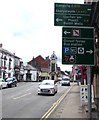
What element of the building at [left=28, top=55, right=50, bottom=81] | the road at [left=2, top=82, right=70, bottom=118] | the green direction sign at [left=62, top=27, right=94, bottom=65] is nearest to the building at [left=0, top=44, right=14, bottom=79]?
the building at [left=28, top=55, right=50, bottom=81]

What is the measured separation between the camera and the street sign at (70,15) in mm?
12297

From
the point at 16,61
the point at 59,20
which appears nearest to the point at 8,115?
the point at 59,20

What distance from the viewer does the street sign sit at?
12.3 meters

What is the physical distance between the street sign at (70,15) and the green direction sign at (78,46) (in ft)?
2.67

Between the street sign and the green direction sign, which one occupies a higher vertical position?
the street sign

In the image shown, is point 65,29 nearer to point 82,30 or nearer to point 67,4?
point 82,30

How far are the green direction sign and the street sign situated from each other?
2.67 feet

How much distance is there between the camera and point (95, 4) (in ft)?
41.0

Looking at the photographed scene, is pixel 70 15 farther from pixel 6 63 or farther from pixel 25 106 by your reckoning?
pixel 6 63

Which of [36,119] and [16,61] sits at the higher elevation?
[16,61]

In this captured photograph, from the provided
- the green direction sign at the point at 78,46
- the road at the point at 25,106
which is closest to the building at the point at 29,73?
the road at the point at 25,106

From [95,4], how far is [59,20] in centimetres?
143

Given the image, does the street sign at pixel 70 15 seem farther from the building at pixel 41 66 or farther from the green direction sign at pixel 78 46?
the building at pixel 41 66

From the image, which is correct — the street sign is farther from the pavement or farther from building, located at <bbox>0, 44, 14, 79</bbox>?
building, located at <bbox>0, 44, 14, 79</bbox>
